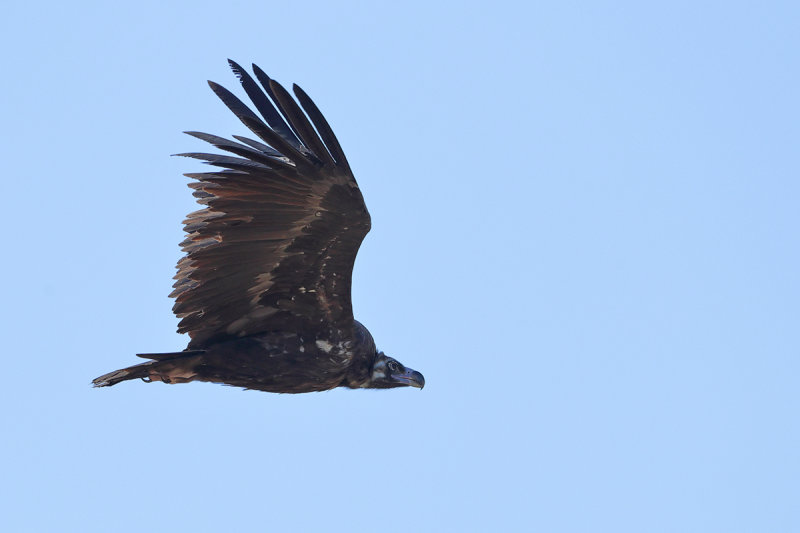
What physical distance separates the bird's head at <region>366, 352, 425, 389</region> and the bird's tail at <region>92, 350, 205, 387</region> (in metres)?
2.00

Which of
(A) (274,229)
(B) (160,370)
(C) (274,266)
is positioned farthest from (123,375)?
(A) (274,229)

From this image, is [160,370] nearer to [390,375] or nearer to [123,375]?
[123,375]

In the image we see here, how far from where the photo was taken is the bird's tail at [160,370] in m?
12.2

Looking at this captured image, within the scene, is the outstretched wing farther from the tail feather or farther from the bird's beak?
the bird's beak

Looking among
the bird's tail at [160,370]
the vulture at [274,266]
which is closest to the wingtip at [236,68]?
the vulture at [274,266]

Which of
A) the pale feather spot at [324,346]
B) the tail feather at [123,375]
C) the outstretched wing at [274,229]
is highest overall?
the outstretched wing at [274,229]

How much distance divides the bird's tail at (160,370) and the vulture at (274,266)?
1cm

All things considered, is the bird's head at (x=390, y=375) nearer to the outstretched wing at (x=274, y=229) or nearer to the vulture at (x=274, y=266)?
the vulture at (x=274, y=266)

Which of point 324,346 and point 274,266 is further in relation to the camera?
point 324,346

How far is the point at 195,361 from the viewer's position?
12.4m

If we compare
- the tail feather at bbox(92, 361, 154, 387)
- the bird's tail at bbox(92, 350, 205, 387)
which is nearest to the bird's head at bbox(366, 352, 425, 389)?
the bird's tail at bbox(92, 350, 205, 387)

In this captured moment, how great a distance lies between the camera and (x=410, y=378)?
13.9 metres

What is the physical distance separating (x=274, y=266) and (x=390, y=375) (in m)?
2.34

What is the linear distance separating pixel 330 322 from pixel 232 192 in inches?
76.0
